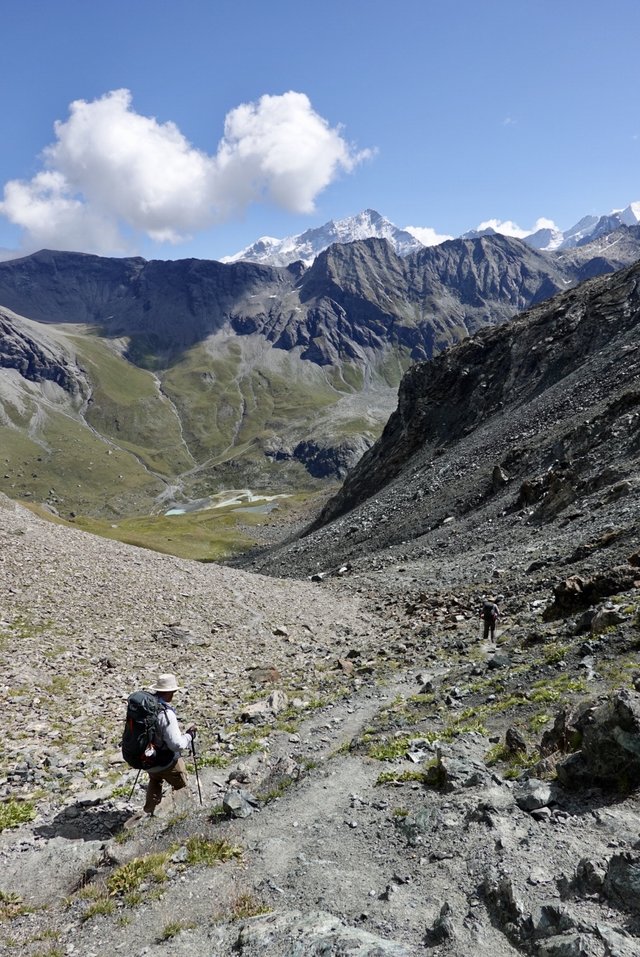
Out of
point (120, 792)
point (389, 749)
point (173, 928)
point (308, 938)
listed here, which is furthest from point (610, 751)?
point (120, 792)

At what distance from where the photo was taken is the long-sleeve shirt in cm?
1166

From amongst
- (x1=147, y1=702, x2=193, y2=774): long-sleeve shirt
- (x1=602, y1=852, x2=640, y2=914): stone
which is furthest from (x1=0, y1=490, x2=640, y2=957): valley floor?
(x1=147, y1=702, x2=193, y2=774): long-sleeve shirt

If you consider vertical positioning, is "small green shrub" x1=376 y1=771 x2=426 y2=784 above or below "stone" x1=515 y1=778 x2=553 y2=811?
below

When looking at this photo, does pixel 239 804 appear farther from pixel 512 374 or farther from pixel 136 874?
pixel 512 374

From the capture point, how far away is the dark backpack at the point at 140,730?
1145 centimetres

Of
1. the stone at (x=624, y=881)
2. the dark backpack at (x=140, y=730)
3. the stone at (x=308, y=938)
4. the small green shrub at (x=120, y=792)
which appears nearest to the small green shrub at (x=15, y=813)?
the small green shrub at (x=120, y=792)

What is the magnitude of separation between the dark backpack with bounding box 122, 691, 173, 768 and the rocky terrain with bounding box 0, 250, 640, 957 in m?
1.40

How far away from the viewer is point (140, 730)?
37.8 feet

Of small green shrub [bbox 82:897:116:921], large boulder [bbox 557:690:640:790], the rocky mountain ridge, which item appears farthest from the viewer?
the rocky mountain ridge

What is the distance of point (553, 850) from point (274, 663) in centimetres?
1790

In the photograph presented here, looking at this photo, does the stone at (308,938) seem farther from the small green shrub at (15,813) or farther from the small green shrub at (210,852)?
the small green shrub at (15,813)

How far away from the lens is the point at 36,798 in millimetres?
12742

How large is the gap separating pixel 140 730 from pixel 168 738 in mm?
639

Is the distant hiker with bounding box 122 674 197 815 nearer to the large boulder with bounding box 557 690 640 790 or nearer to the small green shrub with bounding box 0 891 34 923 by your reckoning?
the small green shrub with bounding box 0 891 34 923
